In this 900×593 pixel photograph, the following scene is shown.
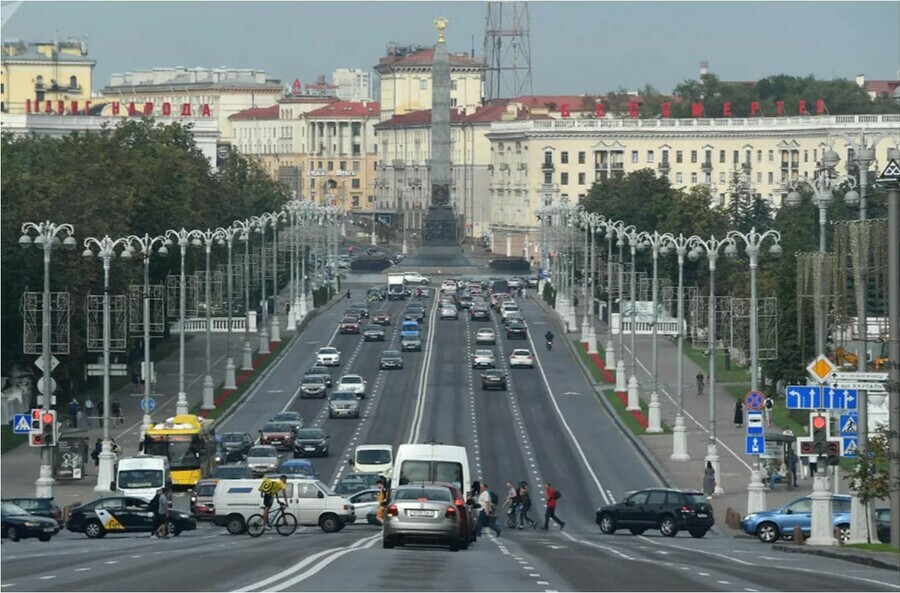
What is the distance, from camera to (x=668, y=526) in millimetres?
63500

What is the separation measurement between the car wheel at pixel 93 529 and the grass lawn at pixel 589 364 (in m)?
58.2

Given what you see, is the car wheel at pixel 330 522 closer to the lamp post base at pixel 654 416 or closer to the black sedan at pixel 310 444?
the black sedan at pixel 310 444

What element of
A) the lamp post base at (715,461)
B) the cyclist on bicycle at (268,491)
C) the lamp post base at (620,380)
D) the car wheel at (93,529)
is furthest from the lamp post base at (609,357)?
the cyclist on bicycle at (268,491)

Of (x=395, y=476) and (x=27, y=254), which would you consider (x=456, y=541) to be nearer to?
(x=395, y=476)

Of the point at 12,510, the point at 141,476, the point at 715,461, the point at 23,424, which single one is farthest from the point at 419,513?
the point at 715,461

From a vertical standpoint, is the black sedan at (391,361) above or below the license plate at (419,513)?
below

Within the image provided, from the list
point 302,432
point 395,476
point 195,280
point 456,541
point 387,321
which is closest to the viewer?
point 456,541

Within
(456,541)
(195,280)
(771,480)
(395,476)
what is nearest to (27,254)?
(195,280)

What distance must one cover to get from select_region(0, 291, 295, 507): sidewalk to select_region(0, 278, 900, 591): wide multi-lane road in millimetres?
3425

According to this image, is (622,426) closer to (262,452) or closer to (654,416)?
(654,416)

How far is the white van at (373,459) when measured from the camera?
7819cm

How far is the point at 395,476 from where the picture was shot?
2154 inches

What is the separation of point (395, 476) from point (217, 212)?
101 meters

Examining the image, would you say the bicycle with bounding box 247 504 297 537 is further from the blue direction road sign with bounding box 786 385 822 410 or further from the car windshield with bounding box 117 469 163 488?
the blue direction road sign with bounding box 786 385 822 410
